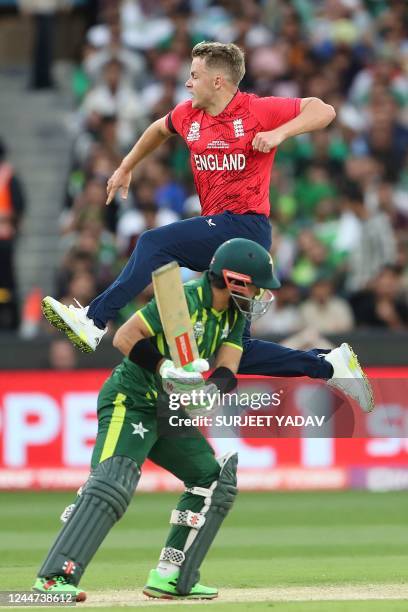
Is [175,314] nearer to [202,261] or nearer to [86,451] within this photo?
[202,261]

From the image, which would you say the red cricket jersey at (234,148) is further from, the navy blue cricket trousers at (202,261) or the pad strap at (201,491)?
the pad strap at (201,491)

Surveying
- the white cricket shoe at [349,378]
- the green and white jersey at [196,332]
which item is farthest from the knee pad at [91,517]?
the white cricket shoe at [349,378]

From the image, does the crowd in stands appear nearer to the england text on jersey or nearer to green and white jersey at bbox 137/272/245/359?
the england text on jersey


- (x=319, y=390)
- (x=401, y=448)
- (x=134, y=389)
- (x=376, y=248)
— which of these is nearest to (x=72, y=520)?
(x=134, y=389)

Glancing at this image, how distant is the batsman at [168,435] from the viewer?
293 inches

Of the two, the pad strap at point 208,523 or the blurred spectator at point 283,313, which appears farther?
the blurred spectator at point 283,313

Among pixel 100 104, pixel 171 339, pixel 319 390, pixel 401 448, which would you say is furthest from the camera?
pixel 100 104

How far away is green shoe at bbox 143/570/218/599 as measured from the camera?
26.5ft

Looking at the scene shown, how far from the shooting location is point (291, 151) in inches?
641

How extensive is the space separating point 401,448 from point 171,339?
23.4ft

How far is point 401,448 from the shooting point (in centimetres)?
1414

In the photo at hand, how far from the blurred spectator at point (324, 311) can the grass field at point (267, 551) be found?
65.5 inches

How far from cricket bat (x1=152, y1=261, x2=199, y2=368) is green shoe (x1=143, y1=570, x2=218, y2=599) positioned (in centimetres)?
140

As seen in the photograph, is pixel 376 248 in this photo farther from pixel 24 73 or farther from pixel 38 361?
pixel 24 73
